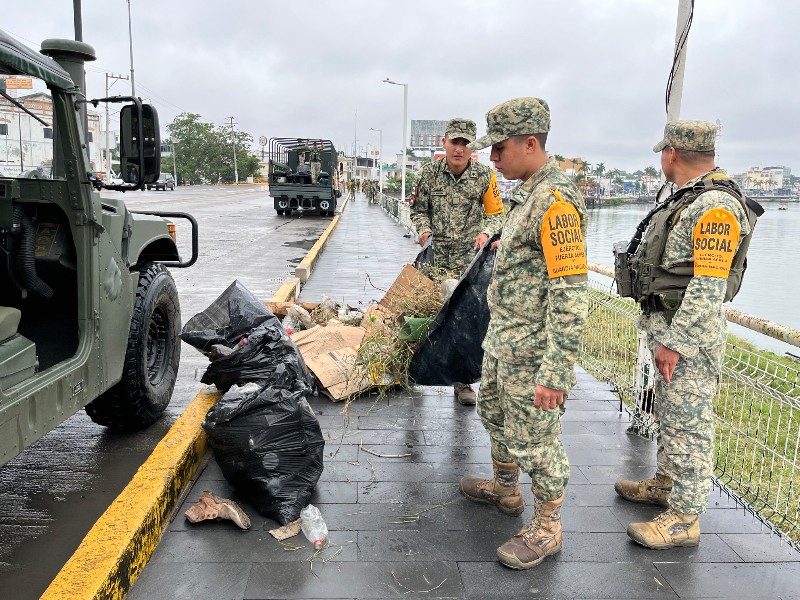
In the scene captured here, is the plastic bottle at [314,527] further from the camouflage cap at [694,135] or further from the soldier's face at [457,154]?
the soldier's face at [457,154]

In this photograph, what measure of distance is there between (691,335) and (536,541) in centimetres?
110

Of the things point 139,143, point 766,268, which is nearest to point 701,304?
point 139,143

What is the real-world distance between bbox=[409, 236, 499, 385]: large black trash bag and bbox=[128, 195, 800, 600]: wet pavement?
0.50 m

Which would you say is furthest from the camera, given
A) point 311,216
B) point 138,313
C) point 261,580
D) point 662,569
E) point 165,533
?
point 311,216

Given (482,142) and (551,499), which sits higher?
(482,142)

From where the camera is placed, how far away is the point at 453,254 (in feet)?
17.4

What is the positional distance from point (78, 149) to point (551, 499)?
2855 mm

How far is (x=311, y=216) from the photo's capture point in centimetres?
2816

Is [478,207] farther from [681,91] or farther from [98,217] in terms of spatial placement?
[98,217]

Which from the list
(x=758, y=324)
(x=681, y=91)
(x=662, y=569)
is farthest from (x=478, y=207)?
(x=662, y=569)

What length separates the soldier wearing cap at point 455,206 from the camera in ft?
16.9

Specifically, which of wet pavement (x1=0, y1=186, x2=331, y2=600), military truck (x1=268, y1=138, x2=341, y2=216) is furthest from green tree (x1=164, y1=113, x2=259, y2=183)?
wet pavement (x1=0, y1=186, x2=331, y2=600)

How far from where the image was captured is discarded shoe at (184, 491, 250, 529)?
3.02m

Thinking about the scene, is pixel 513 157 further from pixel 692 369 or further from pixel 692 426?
pixel 692 426
